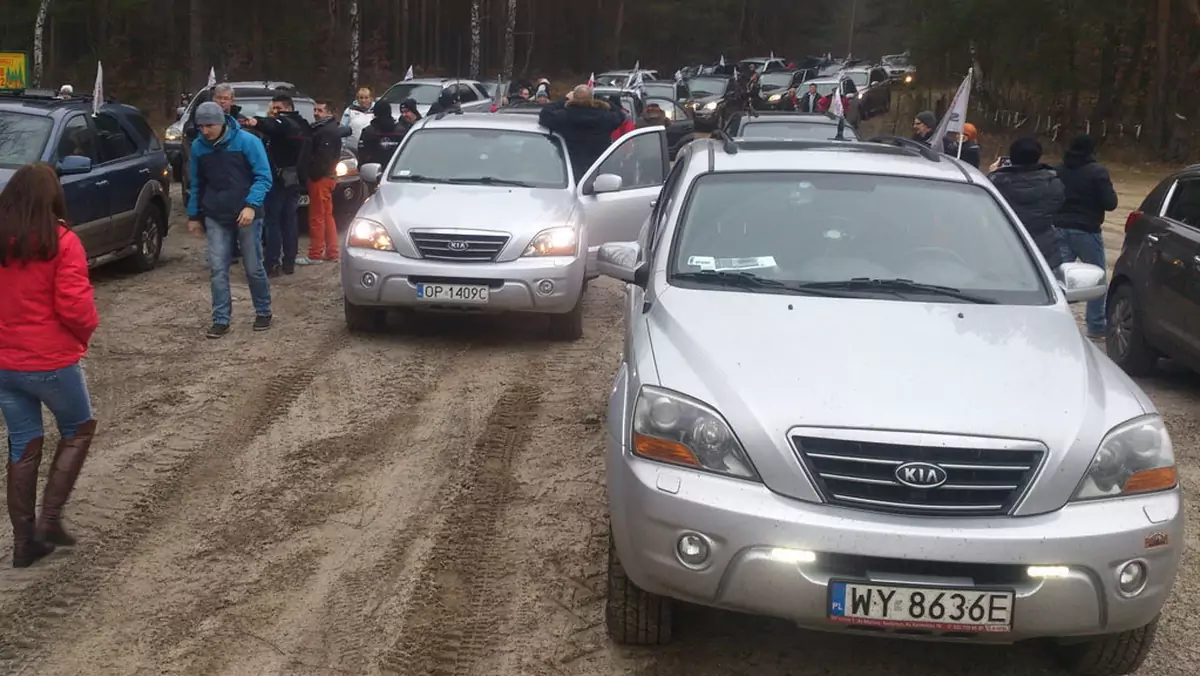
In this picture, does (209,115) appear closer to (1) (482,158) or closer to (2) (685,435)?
(1) (482,158)

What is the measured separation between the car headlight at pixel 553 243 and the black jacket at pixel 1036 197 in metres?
3.21

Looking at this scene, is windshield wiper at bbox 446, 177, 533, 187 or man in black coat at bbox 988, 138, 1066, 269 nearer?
man in black coat at bbox 988, 138, 1066, 269

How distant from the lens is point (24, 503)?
17.1 ft

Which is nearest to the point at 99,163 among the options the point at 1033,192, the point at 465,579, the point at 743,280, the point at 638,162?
the point at 638,162

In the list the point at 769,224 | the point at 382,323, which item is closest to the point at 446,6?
the point at 382,323

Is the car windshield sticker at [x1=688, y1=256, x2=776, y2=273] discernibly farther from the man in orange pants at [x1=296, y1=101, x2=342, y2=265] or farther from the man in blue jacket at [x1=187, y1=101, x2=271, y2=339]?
the man in orange pants at [x1=296, y1=101, x2=342, y2=265]

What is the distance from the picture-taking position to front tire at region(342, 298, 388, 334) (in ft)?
31.7

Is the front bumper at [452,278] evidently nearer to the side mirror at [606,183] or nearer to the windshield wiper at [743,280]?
the side mirror at [606,183]

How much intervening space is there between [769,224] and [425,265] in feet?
13.9

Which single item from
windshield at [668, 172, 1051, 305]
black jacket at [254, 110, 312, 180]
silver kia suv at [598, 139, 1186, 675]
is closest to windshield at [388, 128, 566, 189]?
black jacket at [254, 110, 312, 180]

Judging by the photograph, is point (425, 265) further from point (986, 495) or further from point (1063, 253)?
point (986, 495)

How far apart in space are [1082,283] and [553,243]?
4723mm

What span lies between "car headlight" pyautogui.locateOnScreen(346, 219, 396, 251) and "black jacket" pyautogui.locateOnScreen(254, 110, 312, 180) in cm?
302

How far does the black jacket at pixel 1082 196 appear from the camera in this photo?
9.96 meters
